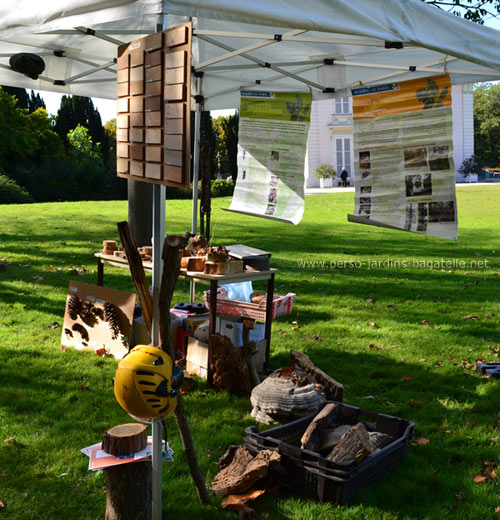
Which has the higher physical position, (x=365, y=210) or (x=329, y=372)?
(x=365, y=210)

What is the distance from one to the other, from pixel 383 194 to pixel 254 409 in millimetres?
1855

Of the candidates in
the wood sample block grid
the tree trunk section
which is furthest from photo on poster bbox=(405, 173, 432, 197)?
the tree trunk section

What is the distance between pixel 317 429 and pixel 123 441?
124 cm

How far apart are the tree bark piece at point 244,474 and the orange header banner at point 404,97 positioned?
2.66 m

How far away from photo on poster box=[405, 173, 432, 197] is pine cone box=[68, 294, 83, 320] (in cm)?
312

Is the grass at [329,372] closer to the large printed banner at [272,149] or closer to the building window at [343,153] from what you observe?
the large printed banner at [272,149]

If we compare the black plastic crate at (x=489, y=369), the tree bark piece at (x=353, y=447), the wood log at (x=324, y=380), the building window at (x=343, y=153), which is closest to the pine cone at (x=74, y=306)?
the wood log at (x=324, y=380)

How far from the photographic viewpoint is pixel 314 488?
3291 millimetres

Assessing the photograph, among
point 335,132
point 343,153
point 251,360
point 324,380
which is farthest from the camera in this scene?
point 335,132

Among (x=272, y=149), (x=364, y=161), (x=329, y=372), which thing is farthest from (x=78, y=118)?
(x=364, y=161)

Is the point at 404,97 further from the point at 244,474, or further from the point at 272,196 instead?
the point at 244,474

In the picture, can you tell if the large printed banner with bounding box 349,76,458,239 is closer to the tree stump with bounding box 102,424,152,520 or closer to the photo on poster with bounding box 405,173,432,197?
the photo on poster with bounding box 405,173,432,197

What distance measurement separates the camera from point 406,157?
4.50 m

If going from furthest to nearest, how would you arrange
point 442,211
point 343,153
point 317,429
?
point 343,153 → point 442,211 → point 317,429
